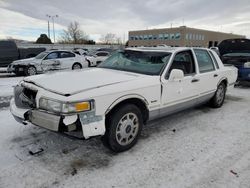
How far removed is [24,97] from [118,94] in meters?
1.47

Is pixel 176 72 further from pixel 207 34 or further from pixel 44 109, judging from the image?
pixel 207 34

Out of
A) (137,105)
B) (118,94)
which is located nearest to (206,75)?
(137,105)

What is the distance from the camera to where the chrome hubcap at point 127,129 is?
3.30 metres

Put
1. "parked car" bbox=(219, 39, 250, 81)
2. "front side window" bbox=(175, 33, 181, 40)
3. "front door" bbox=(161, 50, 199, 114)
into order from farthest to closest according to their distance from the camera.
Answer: "front side window" bbox=(175, 33, 181, 40), "parked car" bbox=(219, 39, 250, 81), "front door" bbox=(161, 50, 199, 114)

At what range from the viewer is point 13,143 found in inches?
142

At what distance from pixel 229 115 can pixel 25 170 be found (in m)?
4.48

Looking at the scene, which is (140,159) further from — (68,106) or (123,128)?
(68,106)

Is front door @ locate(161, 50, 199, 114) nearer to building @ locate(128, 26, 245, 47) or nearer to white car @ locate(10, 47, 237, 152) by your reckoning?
white car @ locate(10, 47, 237, 152)

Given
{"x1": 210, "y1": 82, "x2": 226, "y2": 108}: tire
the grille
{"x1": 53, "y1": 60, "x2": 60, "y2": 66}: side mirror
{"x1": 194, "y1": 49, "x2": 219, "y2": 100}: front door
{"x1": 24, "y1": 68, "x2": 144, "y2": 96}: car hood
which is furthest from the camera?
{"x1": 53, "y1": 60, "x2": 60, "y2": 66}: side mirror

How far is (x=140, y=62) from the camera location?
166 inches

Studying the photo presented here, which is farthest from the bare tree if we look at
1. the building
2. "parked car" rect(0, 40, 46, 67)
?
"parked car" rect(0, 40, 46, 67)

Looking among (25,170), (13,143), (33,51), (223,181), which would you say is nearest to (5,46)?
(33,51)

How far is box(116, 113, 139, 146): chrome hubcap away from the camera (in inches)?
130

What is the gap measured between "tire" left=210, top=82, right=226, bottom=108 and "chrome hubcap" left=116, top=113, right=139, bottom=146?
2988 millimetres
